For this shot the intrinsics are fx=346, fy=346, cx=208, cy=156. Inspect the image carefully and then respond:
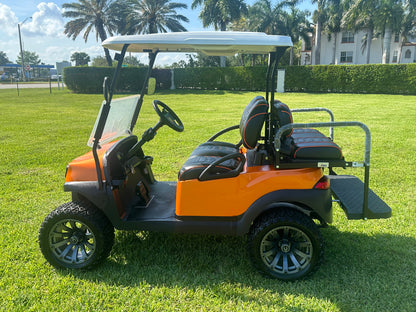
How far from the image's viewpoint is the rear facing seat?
7.97 ft

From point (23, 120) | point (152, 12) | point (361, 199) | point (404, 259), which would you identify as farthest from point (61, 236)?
point (152, 12)

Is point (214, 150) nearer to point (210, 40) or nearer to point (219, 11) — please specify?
point (210, 40)

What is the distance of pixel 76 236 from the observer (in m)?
2.60

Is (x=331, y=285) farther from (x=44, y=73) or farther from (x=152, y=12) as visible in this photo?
(x=44, y=73)

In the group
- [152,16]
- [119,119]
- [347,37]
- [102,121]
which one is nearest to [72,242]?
[102,121]

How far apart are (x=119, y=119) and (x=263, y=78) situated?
21659 millimetres

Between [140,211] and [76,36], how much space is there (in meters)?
33.4

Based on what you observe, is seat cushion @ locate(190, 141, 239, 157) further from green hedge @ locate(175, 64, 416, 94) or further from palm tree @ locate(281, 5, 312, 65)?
palm tree @ locate(281, 5, 312, 65)

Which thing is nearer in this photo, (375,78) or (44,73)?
(375,78)

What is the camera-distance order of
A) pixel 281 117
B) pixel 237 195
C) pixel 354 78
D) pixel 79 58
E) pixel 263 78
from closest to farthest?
pixel 237 195, pixel 281 117, pixel 354 78, pixel 263 78, pixel 79 58

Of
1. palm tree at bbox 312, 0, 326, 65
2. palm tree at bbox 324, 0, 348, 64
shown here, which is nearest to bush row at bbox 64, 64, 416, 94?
palm tree at bbox 312, 0, 326, 65

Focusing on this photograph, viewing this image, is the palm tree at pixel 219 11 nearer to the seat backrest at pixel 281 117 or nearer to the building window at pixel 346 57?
the building window at pixel 346 57

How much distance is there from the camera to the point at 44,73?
76938mm

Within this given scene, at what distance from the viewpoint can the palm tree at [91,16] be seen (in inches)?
1210
